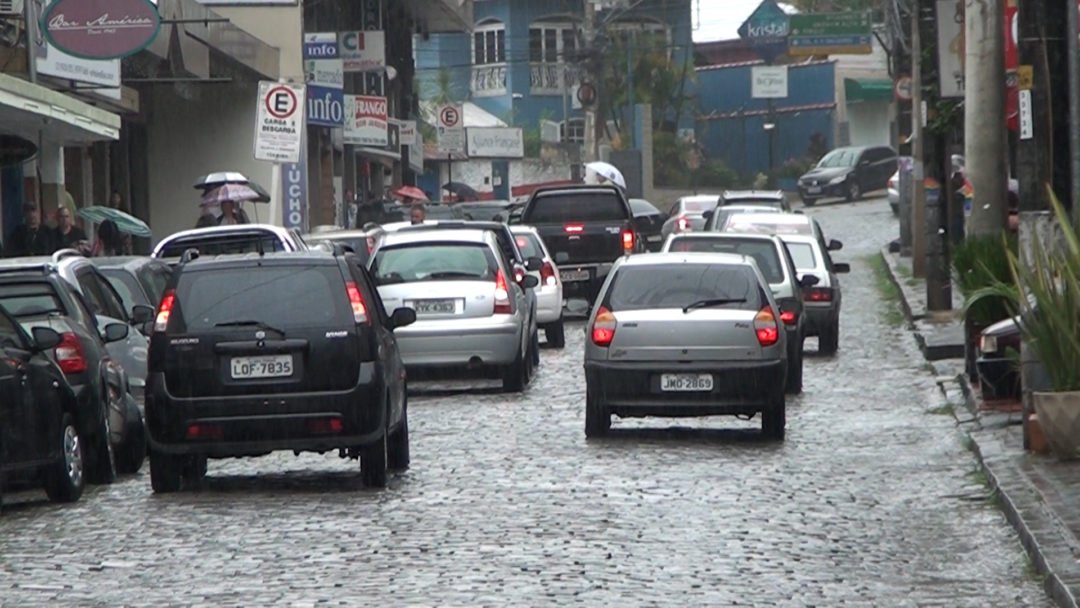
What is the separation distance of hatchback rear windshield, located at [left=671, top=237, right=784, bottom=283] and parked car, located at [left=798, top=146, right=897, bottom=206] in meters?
44.6

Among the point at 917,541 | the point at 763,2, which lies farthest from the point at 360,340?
the point at 763,2

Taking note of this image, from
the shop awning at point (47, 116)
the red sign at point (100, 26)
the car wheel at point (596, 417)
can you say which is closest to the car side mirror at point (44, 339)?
the car wheel at point (596, 417)

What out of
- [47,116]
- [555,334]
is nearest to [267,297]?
[47,116]

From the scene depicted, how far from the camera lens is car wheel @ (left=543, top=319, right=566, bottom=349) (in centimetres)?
2916

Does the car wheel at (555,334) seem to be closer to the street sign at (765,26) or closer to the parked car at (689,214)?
the parked car at (689,214)

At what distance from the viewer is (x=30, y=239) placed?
1099 inches

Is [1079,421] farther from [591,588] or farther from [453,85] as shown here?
[453,85]

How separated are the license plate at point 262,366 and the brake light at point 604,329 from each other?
13.0 ft

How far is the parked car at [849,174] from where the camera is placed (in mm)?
69125

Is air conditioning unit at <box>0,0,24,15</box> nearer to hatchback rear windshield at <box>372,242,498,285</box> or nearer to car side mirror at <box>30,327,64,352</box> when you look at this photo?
hatchback rear windshield at <box>372,242,498,285</box>

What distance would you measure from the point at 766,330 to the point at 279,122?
50.7 feet

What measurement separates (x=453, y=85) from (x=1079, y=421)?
80.0 m

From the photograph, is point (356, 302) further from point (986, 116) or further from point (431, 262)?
point (986, 116)

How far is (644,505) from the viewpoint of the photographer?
13.9 m
